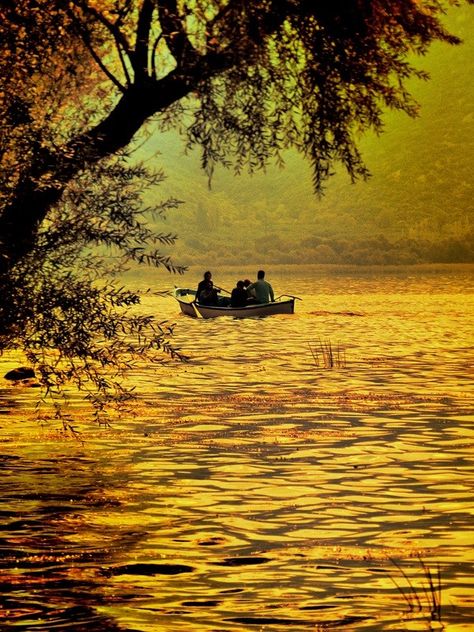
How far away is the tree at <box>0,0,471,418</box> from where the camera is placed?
18.3m

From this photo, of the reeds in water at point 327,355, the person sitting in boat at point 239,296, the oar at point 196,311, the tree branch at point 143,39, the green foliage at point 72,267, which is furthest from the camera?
the oar at point 196,311

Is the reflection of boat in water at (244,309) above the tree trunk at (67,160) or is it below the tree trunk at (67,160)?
below

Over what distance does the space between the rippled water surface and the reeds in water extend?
14.3ft

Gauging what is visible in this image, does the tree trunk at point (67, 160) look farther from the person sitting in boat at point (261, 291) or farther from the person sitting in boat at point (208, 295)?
the person sitting in boat at point (261, 291)

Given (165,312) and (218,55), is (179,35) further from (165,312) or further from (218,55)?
(165,312)

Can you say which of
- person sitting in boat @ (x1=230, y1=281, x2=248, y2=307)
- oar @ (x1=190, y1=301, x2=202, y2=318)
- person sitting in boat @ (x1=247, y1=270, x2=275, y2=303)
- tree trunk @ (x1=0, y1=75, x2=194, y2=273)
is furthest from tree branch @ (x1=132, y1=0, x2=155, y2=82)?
oar @ (x1=190, y1=301, x2=202, y2=318)

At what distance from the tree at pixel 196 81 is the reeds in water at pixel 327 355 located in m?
17.8

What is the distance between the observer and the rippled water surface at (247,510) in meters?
12.0

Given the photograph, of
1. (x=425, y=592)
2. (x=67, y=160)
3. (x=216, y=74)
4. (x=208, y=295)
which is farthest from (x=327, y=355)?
(x=425, y=592)

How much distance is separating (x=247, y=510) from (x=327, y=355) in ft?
80.4

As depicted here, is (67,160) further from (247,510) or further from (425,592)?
(425,592)

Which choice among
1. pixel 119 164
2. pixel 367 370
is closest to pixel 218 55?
pixel 119 164

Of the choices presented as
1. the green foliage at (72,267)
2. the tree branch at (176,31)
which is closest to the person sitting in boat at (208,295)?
the green foliage at (72,267)

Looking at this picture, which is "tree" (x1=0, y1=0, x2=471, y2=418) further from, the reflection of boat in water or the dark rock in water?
the reflection of boat in water
